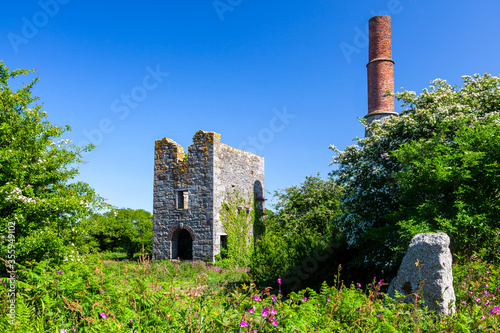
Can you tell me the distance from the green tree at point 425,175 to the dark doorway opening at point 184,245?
33.6ft

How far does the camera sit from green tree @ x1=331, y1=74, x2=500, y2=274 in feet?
21.3

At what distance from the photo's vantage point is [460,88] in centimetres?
1109

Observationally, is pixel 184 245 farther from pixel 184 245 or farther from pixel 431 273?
pixel 431 273

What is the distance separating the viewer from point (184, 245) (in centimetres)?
1966

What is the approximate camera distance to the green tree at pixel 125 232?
2200 centimetres

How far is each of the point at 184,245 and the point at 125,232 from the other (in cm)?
495

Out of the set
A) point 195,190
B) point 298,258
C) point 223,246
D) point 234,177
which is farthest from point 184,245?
point 298,258

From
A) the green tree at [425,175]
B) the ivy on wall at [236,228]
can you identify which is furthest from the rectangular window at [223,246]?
the green tree at [425,175]

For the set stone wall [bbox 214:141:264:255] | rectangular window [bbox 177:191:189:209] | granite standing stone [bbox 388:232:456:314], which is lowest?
granite standing stone [bbox 388:232:456:314]

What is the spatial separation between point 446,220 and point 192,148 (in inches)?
517

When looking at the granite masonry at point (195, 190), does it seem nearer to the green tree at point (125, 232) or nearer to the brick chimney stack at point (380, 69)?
the green tree at point (125, 232)

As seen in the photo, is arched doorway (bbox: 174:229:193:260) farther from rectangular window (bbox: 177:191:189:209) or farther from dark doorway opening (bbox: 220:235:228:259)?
dark doorway opening (bbox: 220:235:228:259)

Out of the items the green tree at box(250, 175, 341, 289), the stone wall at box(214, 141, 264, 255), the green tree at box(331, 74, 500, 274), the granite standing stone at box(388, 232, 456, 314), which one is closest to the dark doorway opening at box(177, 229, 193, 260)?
the stone wall at box(214, 141, 264, 255)

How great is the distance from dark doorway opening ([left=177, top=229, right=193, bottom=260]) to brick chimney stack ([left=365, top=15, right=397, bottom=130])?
1076cm
